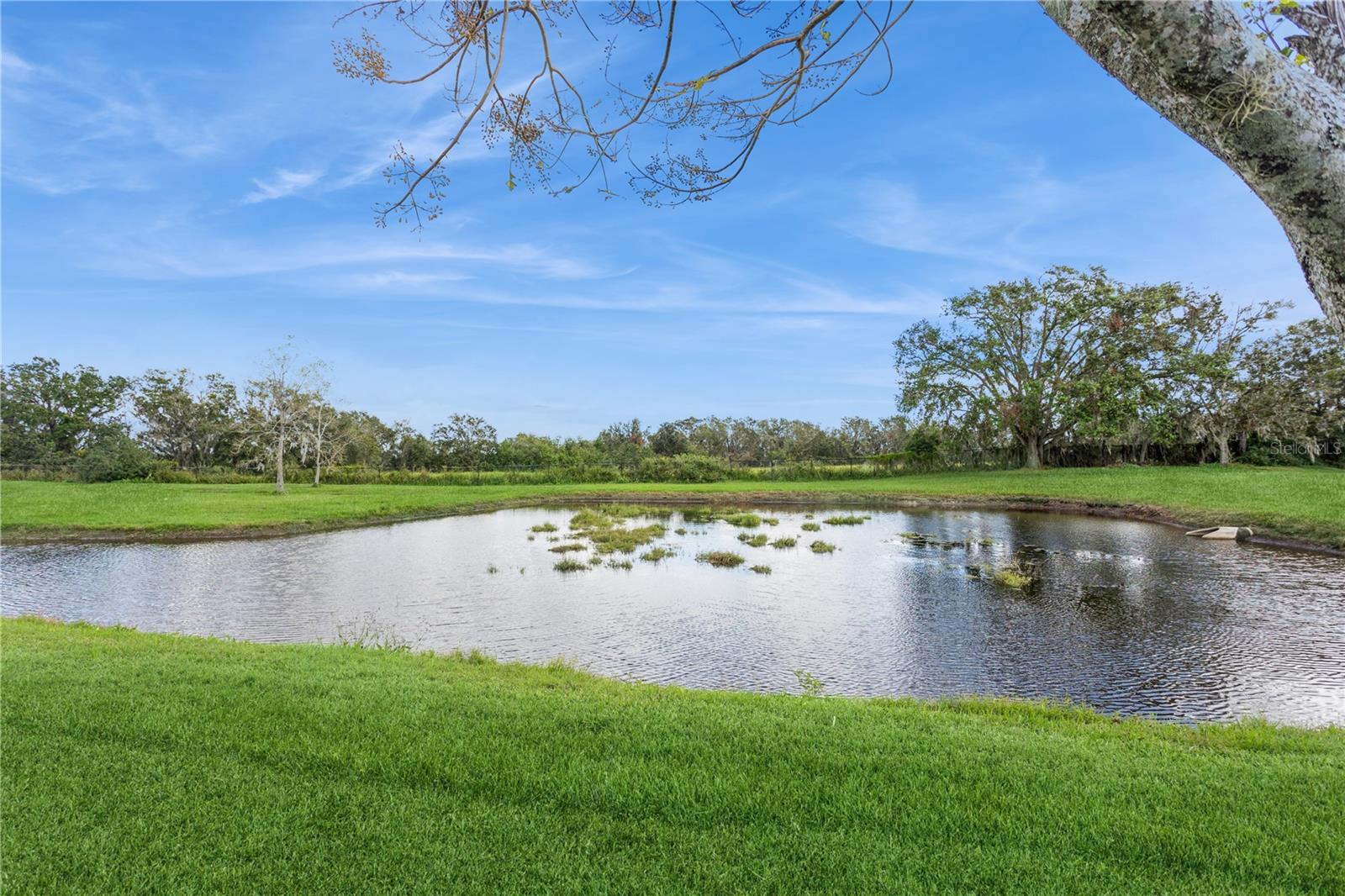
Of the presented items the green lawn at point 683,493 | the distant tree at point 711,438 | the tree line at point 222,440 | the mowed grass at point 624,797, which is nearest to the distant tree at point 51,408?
the tree line at point 222,440

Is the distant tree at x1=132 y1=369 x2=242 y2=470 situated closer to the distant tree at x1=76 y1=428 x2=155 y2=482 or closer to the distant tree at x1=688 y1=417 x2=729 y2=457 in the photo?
the distant tree at x1=76 y1=428 x2=155 y2=482

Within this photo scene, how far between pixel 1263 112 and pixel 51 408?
7956cm

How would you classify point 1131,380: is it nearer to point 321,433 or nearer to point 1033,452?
point 1033,452

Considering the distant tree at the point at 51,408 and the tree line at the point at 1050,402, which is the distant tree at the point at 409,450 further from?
the distant tree at the point at 51,408

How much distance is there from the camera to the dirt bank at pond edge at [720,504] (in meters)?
19.0

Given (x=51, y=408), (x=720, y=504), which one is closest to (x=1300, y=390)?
(x=720, y=504)

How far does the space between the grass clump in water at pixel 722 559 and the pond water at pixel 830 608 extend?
336mm

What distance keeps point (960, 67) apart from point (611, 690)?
7257 millimetres

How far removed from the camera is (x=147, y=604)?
443 inches

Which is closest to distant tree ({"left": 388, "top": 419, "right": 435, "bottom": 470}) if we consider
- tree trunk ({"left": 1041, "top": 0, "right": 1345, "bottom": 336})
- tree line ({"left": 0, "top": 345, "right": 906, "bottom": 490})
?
tree line ({"left": 0, "top": 345, "right": 906, "bottom": 490})

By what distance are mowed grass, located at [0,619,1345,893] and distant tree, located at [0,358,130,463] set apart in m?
67.0

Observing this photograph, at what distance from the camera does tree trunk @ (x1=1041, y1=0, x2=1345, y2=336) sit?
1.97 m

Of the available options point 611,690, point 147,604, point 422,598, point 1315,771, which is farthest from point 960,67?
point 147,604

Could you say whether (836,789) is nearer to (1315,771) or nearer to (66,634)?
(1315,771)
